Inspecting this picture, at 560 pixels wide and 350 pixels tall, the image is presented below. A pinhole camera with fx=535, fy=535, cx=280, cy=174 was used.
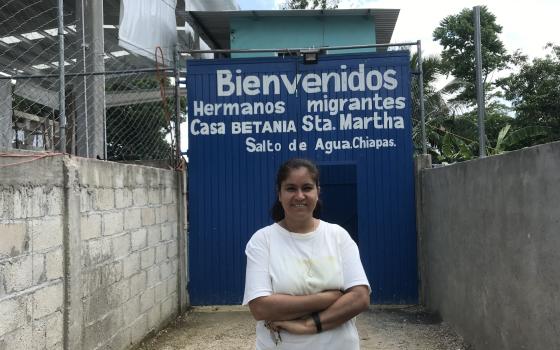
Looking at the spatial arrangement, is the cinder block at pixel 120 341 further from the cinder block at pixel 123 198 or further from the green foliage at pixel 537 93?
the green foliage at pixel 537 93

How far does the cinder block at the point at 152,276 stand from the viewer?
5.45 metres

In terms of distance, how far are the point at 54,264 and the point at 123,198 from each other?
1.41 metres

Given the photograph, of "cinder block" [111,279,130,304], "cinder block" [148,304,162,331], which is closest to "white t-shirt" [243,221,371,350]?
"cinder block" [111,279,130,304]

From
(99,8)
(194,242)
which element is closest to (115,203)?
(194,242)

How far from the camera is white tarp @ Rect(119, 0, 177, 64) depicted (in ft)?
22.1

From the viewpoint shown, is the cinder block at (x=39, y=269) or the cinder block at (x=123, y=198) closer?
the cinder block at (x=39, y=269)

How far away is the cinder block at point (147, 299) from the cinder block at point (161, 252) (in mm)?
377

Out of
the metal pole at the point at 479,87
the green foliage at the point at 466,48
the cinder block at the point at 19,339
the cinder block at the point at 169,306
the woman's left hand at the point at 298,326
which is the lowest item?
the cinder block at the point at 169,306

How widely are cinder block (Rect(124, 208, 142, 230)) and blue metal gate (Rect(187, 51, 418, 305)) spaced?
1627 millimetres

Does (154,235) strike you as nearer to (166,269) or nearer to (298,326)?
(166,269)

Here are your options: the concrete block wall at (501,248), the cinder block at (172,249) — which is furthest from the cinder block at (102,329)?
the concrete block wall at (501,248)

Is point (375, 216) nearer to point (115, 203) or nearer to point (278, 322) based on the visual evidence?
point (115, 203)

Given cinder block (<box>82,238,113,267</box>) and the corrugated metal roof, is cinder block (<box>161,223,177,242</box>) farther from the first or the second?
the corrugated metal roof

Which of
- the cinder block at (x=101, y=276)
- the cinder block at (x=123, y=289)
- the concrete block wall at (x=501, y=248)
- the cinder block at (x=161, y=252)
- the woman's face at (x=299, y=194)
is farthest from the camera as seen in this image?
the cinder block at (x=161, y=252)
